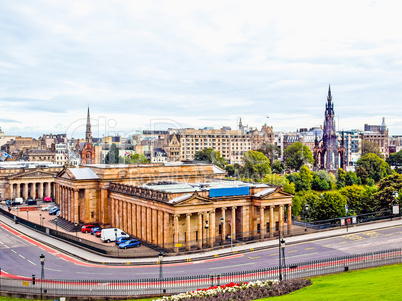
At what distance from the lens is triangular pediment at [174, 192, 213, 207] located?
57231mm

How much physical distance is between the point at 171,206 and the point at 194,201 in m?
3.47

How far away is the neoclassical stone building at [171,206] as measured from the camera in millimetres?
59281

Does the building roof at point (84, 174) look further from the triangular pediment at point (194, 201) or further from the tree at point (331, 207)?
the tree at point (331, 207)

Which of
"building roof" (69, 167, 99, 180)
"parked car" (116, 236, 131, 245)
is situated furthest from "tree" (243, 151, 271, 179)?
"parked car" (116, 236, 131, 245)

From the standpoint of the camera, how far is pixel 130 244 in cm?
→ 6234

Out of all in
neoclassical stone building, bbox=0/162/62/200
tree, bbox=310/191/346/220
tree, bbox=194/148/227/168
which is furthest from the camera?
tree, bbox=194/148/227/168

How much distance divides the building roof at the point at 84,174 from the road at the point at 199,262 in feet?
63.5

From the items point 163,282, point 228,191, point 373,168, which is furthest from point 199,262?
point 373,168

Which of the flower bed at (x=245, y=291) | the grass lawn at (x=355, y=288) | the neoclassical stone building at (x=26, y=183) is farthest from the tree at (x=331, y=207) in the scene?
the neoclassical stone building at (x=26, y=183)

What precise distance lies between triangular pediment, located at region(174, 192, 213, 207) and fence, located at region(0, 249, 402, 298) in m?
16.3

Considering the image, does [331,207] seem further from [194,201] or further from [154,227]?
[154,227]

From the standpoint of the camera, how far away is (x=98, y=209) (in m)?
81.8

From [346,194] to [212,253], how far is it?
4447cm

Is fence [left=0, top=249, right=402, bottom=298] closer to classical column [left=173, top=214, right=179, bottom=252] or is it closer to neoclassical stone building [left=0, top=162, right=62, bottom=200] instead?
classical column [left=173, top=214, right=179, bottom=252]
